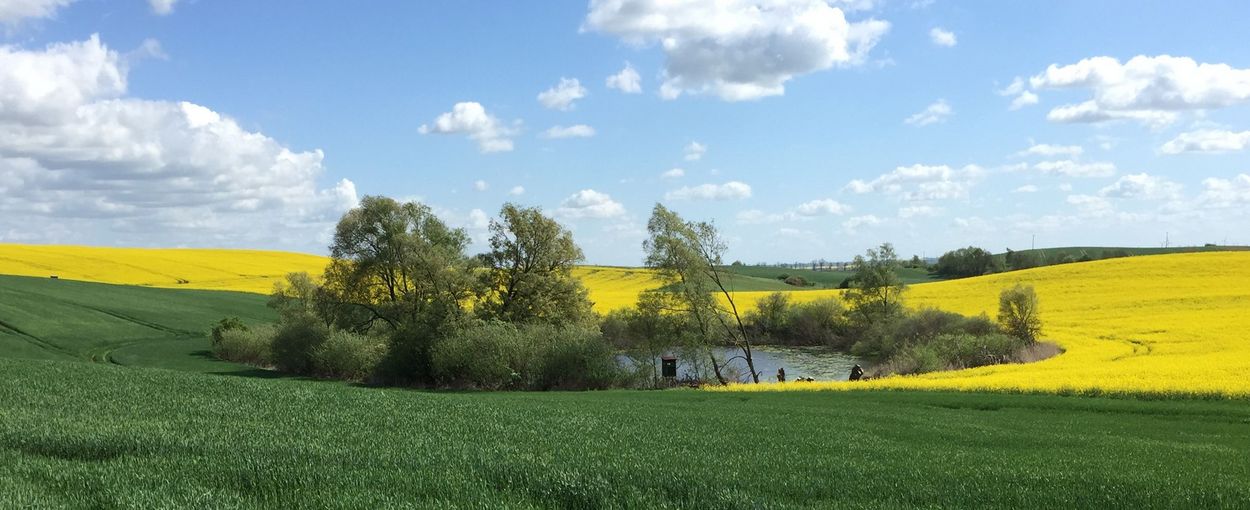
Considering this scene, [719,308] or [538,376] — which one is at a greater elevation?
[719,308]

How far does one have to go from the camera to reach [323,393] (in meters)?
20.3

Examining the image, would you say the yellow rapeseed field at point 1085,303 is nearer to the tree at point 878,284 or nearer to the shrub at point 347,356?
the tree at point 878,284

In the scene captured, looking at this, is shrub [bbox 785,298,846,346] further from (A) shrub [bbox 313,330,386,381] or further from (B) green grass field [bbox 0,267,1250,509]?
(B) green grass field [bbox 0,267,1250,509]

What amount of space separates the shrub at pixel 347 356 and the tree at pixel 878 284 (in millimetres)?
38979

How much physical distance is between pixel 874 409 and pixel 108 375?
77.1ft

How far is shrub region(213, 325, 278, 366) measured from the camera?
55812mm

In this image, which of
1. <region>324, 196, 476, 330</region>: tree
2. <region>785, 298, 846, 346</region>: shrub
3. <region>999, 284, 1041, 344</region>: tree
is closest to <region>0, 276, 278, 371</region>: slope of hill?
<region>324, 196, 476, 330</region>: tree

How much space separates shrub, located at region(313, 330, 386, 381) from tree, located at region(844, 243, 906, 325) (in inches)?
1535

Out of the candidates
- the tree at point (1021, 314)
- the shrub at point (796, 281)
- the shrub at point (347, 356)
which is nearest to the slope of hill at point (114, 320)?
the shrub at point (347, 356)

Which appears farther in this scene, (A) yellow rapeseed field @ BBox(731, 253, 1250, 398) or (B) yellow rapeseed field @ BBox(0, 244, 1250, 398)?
(B) yellow rapeseed field @ BBox(0, 244, 1250, 398)

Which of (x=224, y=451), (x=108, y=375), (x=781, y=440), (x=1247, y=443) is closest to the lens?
(x=224, y=451)

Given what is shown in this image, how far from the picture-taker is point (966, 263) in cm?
12500

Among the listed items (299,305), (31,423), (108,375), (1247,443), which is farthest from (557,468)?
(299,305)

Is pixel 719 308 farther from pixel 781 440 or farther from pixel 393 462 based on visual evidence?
pixel 393 462
